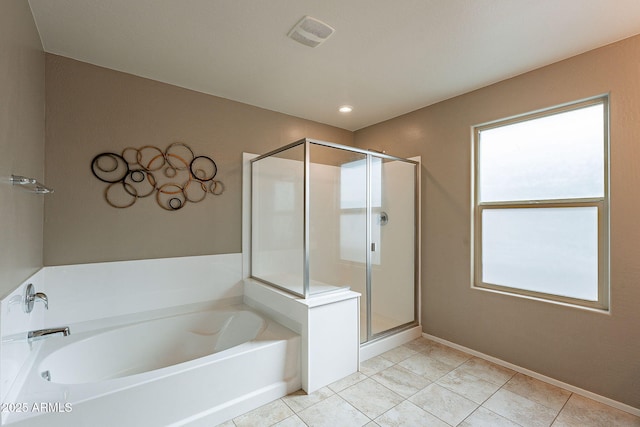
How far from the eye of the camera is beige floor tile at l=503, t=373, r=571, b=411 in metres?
2.04

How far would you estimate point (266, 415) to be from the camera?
191cm

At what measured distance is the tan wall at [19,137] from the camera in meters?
1.32

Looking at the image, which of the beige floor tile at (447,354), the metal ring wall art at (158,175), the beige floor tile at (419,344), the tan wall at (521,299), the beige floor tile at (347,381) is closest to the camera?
the tan wall at (521,299)

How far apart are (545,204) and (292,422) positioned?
2.50 metres

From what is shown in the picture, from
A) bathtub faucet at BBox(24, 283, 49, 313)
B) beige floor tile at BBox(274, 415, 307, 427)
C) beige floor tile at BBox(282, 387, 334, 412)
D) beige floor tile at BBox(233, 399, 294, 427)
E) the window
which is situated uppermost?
the window

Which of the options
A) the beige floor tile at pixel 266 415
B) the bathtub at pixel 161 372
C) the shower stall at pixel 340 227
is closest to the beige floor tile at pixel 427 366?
the shower stall at pixel 340 227

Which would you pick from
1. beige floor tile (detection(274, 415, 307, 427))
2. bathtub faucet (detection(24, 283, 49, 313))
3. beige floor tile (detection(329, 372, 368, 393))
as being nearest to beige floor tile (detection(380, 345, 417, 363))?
beige floor tile (detection(329, 372, 368, 393))

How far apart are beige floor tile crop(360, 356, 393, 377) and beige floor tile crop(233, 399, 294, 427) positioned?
31.1 inches

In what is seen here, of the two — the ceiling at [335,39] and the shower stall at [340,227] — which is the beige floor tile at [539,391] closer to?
the shower stall at [340,227]

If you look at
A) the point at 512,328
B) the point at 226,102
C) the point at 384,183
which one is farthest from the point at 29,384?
the point at 512,328

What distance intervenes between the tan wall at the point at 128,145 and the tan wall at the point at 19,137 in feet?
0.40

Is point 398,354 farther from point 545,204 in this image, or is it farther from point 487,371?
point 545,204

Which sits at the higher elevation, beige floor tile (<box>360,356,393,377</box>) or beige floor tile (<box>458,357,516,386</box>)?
beige floor tile (<box>458,357,516,386</box>)

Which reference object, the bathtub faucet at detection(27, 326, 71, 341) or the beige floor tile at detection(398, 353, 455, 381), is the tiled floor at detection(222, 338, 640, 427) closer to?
the beige floor tile at detection(398, 353, 455, 381)
